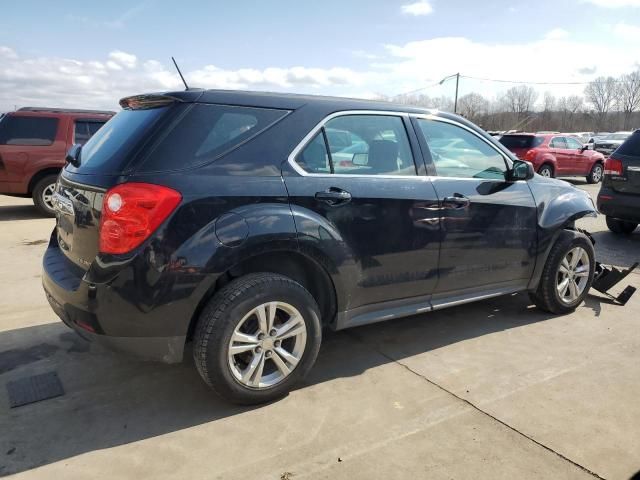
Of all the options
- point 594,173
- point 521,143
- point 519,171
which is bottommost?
point 594,173

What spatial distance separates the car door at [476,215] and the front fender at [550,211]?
0.09 m

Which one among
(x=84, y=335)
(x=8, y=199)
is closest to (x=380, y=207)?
(x=84, y=335)

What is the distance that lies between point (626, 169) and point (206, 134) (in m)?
6.76

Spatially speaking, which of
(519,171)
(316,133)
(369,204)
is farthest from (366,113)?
(519,171)

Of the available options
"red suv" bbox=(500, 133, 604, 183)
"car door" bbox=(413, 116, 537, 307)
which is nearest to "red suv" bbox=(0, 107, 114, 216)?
"car door" bbox=(413, 116, 537, 307)

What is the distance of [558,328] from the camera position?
430cm

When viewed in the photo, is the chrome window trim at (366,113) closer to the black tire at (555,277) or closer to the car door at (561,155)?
the black tire at (555,277)

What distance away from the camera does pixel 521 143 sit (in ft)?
52.4

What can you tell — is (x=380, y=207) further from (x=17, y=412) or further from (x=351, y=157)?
(x=17, y=412)

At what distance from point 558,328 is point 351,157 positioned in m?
2.38

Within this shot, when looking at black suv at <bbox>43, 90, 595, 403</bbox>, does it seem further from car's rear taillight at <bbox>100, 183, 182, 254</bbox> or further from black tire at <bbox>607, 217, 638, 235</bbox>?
black tire at <bbox>607, 217, 638, 235</bbox>

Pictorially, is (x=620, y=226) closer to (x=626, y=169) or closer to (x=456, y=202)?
(x=626, y=169)

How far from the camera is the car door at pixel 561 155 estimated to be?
1616cm

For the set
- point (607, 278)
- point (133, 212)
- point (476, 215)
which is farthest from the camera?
point (607, 278)
